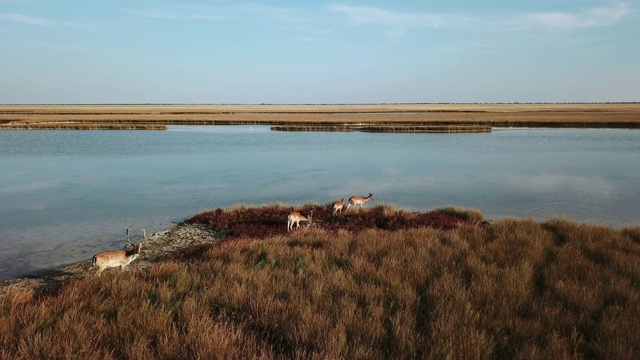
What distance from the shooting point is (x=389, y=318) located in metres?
5.75

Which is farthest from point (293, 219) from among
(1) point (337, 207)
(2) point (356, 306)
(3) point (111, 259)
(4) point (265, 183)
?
(4) point (265, 183)

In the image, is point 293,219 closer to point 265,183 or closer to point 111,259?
point 111,259

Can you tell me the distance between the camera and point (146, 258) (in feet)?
40.6

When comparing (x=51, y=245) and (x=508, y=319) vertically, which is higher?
(x=508, y=319)

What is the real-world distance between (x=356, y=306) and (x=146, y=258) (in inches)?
324

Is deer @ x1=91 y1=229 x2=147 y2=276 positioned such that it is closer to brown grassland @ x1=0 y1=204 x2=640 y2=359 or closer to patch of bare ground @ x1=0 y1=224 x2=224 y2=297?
patch of bare ground @ x1=0 y1=224 x2=224 y2=297

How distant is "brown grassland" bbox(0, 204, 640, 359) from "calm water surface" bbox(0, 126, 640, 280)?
6805mm

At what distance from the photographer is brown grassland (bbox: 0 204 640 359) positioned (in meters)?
4.83

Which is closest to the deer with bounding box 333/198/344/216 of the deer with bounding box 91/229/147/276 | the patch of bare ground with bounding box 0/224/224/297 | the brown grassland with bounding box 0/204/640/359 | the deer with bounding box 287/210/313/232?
the deer with bounding box 287/210/313/232

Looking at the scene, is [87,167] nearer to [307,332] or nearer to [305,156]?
[305,156]

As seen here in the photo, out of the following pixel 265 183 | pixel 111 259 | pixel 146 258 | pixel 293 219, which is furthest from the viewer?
pixel 265 183

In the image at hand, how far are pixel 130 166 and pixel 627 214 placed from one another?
3024cm

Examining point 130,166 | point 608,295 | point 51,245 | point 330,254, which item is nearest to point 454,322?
point 608,295

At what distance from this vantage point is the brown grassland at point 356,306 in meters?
4.83
